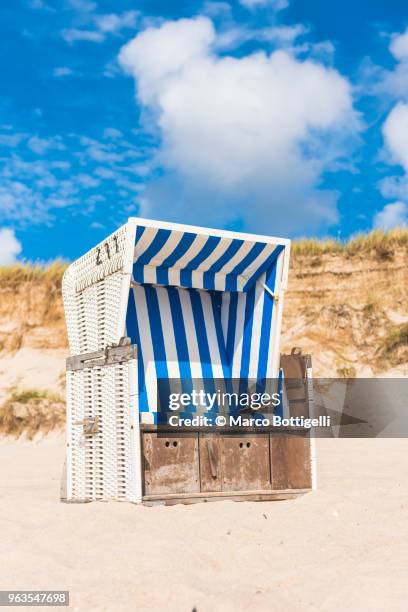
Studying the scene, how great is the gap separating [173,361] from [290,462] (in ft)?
5.19

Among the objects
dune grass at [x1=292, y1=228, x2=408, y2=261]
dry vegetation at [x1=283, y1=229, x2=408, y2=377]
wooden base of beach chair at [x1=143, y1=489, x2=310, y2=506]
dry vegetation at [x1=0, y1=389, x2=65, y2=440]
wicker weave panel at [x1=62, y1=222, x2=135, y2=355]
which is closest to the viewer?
wooden base of beach chair at [x1=143, y1=489, x2=310, y2=506]

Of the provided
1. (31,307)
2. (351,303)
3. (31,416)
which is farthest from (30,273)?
(351,303)

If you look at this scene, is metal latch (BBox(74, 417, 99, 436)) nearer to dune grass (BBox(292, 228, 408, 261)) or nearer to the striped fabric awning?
the striped fabric awning

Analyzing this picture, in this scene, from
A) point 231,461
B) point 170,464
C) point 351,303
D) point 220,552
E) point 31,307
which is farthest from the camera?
point 31,307

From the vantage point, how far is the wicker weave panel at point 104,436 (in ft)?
18.7

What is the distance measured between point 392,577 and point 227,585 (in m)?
0.86

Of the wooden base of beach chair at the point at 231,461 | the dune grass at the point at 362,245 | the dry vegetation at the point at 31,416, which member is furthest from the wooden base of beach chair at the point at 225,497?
the dune grass at the point at 362,245

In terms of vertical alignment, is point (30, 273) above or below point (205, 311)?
above

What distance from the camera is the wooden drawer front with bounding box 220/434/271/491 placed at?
615cm

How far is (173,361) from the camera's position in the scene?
714cm

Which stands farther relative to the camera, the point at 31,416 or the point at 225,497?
the point at 31,416

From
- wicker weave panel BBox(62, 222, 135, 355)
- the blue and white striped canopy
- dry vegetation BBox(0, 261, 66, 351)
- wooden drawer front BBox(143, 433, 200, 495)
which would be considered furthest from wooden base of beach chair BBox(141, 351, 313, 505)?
dry vegetation BBox(0, 261, 66, 351)

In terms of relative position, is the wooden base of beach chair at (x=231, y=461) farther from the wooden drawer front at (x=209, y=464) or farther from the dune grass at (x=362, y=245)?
the dune grass at (x=362, y=245)

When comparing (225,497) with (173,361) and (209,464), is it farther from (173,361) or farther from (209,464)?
(173,361)
